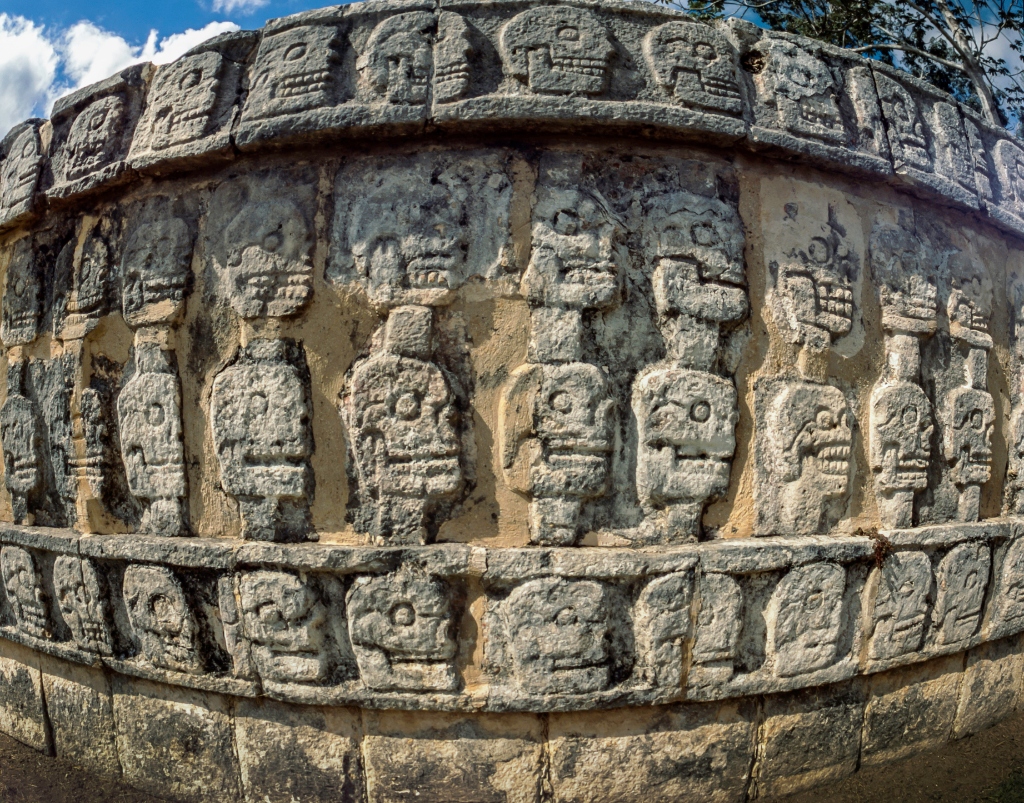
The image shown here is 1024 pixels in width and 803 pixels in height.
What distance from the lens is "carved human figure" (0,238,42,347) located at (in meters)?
3.48

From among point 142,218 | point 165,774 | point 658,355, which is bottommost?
point 165,774

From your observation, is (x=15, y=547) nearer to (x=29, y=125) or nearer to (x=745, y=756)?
(x=29, y=125)

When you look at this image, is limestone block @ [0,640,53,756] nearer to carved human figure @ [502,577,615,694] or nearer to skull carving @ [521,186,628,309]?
carved human figure @ [502,577,615,694]

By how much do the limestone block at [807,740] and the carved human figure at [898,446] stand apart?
0.77 meters

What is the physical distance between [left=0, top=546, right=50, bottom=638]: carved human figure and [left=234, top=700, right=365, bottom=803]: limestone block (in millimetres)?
1160

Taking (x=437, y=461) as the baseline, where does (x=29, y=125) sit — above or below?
above

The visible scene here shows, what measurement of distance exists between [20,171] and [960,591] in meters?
4.64

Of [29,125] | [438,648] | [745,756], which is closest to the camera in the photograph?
[438,648]

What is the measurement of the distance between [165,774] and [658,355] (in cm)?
254

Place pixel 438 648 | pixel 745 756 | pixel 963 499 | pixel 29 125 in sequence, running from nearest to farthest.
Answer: pixel 438 648
pixel 745 756
pixel 963 499
pixel 29 125

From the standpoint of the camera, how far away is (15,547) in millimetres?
3459

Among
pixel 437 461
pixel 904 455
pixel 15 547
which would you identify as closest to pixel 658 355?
pixel 437 461

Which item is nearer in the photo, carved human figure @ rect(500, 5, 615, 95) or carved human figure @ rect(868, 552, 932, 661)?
carved human figure @ rect(500, 5, 615, 95)

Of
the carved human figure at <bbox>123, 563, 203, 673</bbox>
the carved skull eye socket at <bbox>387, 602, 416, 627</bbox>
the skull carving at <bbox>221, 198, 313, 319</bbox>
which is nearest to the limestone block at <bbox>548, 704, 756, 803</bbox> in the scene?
the carved skull eye socket at <bbox>387, 602, 416, 627</bbox>
